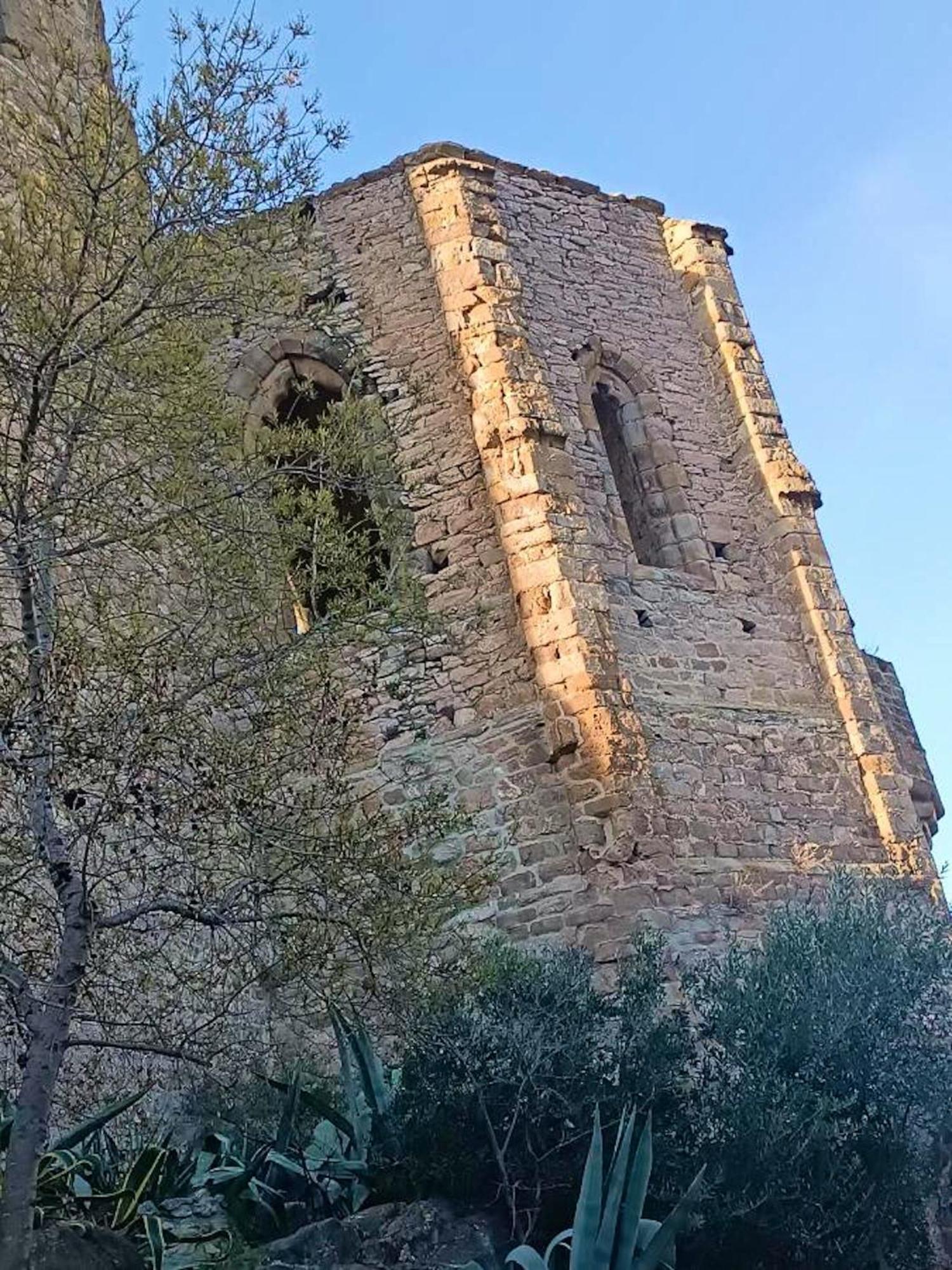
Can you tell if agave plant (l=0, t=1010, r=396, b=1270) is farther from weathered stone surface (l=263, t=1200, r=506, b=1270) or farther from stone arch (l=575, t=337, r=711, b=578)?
stone arch (l=575, t=337, r=711, b=578)

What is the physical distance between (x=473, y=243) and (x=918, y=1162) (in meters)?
7.06

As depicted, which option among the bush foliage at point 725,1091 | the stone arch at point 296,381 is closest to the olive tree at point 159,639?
the bush foliage at point 725,1091

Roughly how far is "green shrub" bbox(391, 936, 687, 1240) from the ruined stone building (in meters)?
1.26

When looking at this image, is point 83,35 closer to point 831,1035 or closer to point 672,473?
point 672,473

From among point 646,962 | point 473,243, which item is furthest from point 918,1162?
point 473,243

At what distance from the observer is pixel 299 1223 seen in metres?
5.49

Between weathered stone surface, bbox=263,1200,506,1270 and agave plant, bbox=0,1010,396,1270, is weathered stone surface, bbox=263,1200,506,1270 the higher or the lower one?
the lower one

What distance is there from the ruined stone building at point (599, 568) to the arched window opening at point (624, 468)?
0.03 meters

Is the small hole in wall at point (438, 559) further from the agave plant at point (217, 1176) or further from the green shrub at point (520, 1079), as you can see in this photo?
the agave plant at point (217, 1176)

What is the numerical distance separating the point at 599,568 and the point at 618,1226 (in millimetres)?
4998

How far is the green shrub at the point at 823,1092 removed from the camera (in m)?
6.18

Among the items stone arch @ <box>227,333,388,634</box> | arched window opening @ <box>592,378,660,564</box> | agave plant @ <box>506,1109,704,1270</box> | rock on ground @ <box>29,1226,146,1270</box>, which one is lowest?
agave plant @ <box>506,1109,704,1270</box>

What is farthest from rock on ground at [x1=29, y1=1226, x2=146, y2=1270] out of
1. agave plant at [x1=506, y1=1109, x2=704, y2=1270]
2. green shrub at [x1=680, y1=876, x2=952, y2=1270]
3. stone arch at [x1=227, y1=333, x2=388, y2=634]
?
stone arch at [x1=227, y1=333, x2=388, y2=634]

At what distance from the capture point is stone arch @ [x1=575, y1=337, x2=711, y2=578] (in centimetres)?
1031
